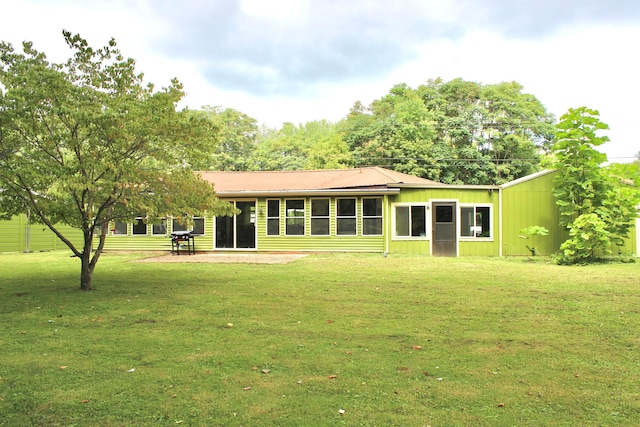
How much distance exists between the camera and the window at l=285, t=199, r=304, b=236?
639 inches

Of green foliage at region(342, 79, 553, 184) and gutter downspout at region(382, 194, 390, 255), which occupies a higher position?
green foliage at region(342, 79, 553, 184)

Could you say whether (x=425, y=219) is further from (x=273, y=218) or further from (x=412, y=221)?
(x=273, y=218)

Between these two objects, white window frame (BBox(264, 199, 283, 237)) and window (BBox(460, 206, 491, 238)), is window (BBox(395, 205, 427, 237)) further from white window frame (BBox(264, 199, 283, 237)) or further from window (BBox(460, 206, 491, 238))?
white window frame (BBox(264, 199, 283, 237))

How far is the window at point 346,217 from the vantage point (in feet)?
51.7

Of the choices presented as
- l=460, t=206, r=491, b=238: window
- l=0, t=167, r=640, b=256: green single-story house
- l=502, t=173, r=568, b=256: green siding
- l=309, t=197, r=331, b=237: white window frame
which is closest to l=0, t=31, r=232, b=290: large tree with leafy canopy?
l=0, t=167, r=640, b=256: green single-story house

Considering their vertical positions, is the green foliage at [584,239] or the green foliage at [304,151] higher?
the green foliage at [304,151]

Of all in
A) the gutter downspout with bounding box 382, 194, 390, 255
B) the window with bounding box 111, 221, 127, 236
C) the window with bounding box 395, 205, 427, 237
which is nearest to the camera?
the window with bounding box 395, 205, 427, 237

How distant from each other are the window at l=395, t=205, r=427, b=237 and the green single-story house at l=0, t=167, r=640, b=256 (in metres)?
0.03

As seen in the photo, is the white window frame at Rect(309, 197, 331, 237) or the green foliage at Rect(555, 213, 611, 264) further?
the white window frame at Rect(309, 197, 331, 237)

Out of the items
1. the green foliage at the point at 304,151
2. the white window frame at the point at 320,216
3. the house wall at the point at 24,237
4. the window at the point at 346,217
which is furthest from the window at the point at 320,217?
the green foliage at the point at 304,151

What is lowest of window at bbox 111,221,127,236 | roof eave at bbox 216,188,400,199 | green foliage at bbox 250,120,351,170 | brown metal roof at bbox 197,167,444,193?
window at bbox 111,221,127,236

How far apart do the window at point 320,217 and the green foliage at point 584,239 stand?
7476 mm

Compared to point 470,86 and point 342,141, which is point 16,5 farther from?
point 470,86

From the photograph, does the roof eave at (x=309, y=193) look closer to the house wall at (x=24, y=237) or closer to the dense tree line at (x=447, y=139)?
the house wall at (x=24, y=237)
